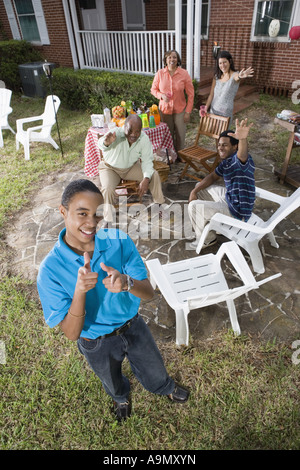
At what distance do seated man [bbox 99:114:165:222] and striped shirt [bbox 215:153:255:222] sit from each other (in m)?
1.10

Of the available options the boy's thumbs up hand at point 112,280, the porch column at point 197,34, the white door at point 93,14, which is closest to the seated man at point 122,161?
Answer: the boy's thumbs up hand at point 112,280

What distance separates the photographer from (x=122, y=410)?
2191 millimetres

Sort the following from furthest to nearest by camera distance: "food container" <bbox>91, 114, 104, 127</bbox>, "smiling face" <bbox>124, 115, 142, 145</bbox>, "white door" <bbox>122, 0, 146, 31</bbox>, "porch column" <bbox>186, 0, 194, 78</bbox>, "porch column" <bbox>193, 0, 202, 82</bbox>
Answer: "white door" <bbox>122, 0, 146, 31</bbox> → "porch column" <bbox>193, 0, 202, 82</bbox> → "porch column" <bbox>186, 0, 194, 78</bbox> → "food container" <bbox>91, 114, 104, 127</bbox> → "smiling face" <bbox>124, 115, 142, 145</bbox>

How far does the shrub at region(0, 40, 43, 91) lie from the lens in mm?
10344

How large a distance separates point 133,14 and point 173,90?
312 inches

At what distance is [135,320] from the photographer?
189cm

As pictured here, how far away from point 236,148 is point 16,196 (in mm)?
3617

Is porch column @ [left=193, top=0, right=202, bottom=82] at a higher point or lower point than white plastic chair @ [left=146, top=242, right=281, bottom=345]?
higher

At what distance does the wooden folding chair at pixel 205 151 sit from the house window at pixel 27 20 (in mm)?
8940

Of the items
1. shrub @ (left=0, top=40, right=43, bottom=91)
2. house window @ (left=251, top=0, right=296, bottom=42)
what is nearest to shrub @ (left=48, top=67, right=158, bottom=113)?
shrub @ (left=0, top=40, right=43, bottom=91)

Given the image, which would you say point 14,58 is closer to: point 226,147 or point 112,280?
point 226,147

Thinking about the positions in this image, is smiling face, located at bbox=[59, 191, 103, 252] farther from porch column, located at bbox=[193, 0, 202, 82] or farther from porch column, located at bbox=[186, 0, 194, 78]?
porch column, located at bbox=[193, 0, 202, 82]
